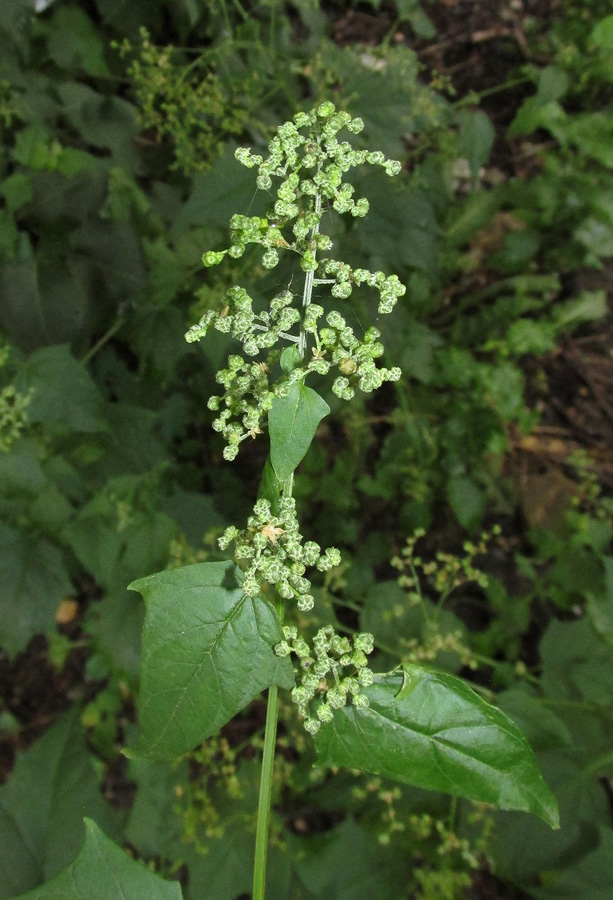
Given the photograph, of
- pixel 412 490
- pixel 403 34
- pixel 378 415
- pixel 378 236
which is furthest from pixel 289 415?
pixel 403 34

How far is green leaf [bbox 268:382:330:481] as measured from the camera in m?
0.99

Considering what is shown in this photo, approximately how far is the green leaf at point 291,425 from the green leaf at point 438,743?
1.30 ft

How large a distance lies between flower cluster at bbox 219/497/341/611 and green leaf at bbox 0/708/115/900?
4.28 feet

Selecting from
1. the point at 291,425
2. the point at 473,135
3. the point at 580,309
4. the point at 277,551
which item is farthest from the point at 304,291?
the point at 580,309

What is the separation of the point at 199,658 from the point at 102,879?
1.36ft

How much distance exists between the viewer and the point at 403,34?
3719mm

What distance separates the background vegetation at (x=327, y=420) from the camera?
215 cm

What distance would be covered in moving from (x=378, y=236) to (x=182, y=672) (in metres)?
1.54

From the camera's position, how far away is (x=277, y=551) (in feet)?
3.40

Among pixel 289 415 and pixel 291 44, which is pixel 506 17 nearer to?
pixel 291 44

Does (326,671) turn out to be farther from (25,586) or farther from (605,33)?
(605,33)

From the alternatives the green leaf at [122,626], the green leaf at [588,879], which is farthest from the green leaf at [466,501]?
the green leaf at [122,626]

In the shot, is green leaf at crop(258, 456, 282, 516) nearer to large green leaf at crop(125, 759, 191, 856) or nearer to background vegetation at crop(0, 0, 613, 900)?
background vegetation at crop(0, 0, 613, 900)

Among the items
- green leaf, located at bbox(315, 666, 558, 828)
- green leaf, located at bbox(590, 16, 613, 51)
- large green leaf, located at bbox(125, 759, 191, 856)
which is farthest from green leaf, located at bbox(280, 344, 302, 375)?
green leaf, located at bbox(590, 16, 613, 51)
